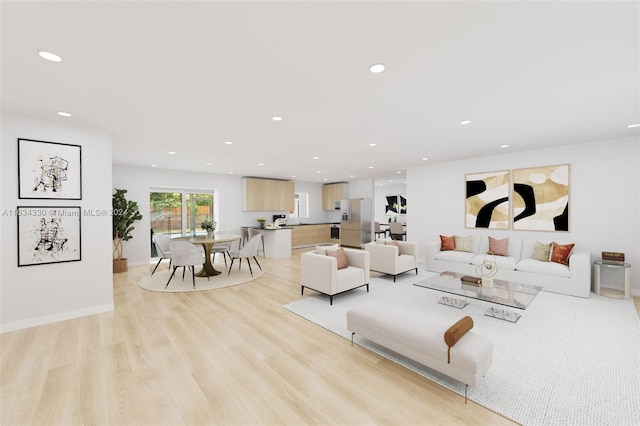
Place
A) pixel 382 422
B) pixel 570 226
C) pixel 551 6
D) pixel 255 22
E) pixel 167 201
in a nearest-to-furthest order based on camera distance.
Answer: pixel 551 6, pixel 255 22, pixel 382 422, pixel 570 226, pixel 167 201

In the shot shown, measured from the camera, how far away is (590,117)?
133 inches

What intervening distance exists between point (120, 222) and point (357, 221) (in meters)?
6.98

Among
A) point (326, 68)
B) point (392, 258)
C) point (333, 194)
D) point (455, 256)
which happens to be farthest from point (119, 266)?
point (455, 256)

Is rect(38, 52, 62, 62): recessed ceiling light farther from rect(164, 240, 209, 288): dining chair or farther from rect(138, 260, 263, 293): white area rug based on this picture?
rect(138, 260, 263, 293): white area rug

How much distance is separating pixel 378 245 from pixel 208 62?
4391mm

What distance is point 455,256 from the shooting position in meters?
5.55

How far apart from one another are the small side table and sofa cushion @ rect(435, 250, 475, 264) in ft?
5.98

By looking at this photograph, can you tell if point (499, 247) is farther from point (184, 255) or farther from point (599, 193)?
point (184, 255)

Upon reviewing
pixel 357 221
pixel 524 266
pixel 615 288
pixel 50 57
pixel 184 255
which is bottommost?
pixel 615 288

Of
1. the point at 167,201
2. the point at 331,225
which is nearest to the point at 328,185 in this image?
the point at 331,225

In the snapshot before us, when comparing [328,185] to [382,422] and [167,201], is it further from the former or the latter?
[382,422]

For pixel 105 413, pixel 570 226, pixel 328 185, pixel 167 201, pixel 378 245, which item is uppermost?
pixel 328 185

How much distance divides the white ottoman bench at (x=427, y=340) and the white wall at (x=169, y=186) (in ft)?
21.8

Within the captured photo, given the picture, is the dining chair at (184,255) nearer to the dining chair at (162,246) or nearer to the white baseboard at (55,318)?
the dining chair at (162,246)
